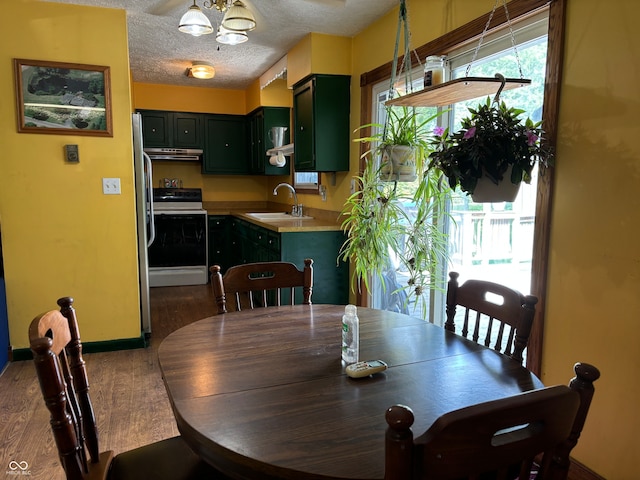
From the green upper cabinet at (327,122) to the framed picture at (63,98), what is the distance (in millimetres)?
1523

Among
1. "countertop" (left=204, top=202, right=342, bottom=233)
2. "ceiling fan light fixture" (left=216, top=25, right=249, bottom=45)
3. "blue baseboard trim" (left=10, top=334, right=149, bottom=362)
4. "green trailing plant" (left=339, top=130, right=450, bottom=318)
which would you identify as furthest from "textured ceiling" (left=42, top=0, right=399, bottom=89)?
"blue baseboard trim" (left=10, top=334, right=149, bottom=362)

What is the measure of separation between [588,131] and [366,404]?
57.0 inches

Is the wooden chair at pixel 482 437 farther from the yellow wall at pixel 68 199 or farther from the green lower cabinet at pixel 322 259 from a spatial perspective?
the yellow wall at pixel 68 199

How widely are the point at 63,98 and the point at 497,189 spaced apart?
9.65 feet

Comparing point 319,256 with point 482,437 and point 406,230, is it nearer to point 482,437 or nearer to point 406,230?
point 406,230

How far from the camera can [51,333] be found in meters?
1.22

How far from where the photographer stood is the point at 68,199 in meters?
3.28

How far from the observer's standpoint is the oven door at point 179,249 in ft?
18.2

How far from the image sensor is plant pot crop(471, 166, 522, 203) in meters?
1.72

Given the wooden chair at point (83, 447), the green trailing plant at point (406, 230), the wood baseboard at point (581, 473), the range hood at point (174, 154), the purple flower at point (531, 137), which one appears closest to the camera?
the wooden chair at point (83, 447)

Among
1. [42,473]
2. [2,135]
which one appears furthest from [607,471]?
[2,135]

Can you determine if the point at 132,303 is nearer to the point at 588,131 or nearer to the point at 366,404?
the point at 366,404

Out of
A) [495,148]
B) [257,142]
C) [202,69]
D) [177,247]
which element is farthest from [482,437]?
[257,142]

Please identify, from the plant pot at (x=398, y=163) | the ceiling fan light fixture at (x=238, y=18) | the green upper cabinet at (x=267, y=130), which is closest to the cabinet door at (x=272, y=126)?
the green upper cabinet at (x=267, y=130)
